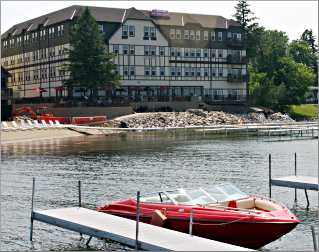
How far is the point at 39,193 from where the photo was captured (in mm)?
33250

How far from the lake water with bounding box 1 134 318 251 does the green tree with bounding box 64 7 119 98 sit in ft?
76.9

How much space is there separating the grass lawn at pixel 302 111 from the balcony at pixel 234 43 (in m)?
16.7

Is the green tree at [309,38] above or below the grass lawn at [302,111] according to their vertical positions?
above

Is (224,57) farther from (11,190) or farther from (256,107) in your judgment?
(11,190)

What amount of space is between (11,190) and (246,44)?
94297 mm

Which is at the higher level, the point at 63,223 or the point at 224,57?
the point at 224,57

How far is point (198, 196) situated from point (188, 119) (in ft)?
262

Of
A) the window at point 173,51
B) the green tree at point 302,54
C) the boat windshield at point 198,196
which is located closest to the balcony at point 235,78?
the window at point 173,51

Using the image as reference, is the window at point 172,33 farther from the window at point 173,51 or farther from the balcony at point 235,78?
the balcony at point 235,78

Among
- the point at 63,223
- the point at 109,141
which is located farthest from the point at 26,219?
the point at 109,141

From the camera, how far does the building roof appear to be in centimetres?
10581

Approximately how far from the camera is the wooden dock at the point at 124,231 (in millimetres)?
17766

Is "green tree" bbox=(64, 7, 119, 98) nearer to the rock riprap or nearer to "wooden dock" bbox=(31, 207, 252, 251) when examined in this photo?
the rock riprap

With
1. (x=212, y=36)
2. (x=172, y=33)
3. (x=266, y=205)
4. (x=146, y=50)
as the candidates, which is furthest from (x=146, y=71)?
(x=266, y=205)
